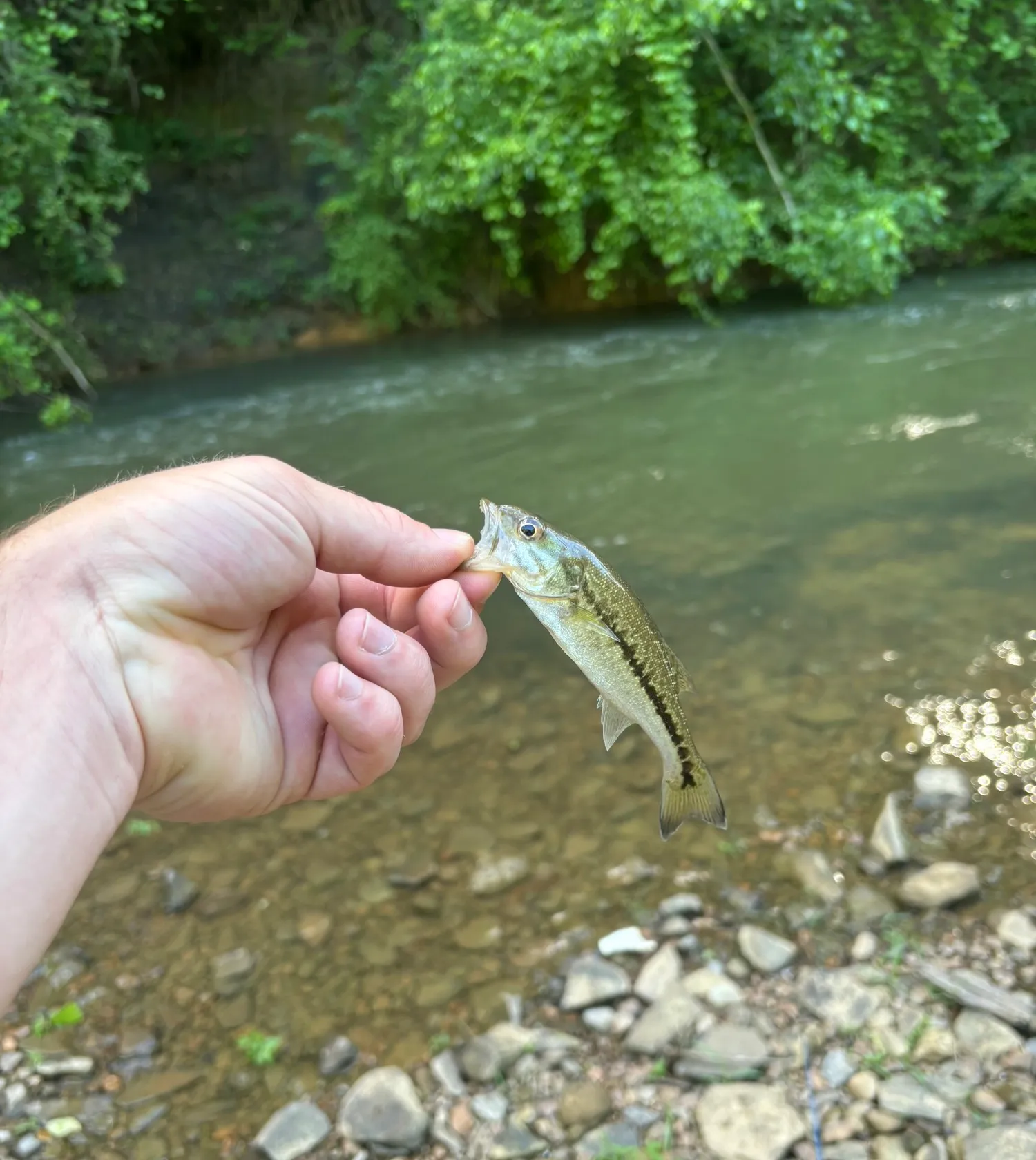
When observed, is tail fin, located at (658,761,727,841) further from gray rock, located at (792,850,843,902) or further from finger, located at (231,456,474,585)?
gray rock, located at (792,850,843,902)

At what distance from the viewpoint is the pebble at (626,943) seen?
3.30 meters

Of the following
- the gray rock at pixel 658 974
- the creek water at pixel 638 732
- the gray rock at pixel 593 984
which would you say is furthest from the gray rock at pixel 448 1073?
the gray rock at pixel 658 974

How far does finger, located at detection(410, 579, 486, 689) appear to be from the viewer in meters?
2.23

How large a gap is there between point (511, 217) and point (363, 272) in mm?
3189

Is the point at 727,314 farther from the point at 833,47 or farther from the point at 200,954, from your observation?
the point at 200,954

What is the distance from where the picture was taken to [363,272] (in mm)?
16562

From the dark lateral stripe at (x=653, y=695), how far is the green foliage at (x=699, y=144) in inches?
436

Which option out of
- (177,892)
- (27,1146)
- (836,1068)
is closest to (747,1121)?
(836,1068)

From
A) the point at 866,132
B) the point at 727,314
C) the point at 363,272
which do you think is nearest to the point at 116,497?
the point at 727,314

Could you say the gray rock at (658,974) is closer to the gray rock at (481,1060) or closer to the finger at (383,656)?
the gray rock at (481,1060)

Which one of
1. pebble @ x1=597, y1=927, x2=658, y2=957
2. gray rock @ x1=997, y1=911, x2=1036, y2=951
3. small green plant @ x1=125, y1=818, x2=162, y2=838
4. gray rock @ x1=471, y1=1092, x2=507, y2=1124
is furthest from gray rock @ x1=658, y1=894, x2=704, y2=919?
small green plant @ x1=125, y1=818, x2=162, y2=838

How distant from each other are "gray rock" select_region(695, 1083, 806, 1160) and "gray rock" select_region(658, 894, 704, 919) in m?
0.76

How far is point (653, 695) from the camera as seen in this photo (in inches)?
95.3

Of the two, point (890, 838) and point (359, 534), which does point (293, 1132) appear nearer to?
point (359, 534)
